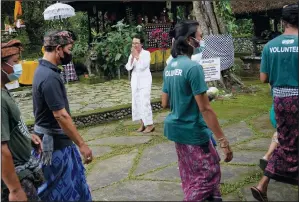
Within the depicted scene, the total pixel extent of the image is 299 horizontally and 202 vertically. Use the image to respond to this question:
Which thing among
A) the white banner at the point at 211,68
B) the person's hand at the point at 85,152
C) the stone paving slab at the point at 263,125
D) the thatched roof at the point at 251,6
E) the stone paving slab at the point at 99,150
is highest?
the thatched roof at the point at 251,6

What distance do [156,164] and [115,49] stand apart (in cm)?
875

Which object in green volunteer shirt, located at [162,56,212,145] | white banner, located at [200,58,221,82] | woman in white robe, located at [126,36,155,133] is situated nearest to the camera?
green volunteer shirt, located at [162,56,212,145]

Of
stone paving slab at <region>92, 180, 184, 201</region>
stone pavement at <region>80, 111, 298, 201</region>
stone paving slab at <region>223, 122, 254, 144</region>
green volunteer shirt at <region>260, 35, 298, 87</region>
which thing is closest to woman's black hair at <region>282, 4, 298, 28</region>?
green volunteer shirt at <region>260, 35, 298, 87</region>

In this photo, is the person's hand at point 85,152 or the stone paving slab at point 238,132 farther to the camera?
the stone paving slab at point 238,132

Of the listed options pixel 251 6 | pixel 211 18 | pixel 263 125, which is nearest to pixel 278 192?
pixel 263 125

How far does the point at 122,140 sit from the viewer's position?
6398mm

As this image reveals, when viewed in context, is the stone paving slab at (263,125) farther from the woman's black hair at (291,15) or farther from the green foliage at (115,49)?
the green foliage at (115,49)

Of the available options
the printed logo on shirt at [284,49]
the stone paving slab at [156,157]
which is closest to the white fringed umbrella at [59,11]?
the stone paving slab at [156,157]

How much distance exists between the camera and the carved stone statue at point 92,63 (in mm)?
13825

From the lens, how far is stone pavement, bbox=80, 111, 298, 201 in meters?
4.14

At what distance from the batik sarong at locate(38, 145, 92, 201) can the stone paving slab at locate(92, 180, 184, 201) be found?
0.77 m

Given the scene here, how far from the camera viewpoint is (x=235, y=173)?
460 centimetres

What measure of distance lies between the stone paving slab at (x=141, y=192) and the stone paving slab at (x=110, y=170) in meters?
0.21

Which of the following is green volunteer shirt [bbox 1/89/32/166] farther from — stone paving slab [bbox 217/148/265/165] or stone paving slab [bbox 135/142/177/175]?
stone paving slab [bbox 217/148/265/165]
